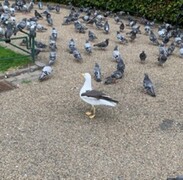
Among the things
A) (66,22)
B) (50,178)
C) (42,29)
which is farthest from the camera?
(66,22)

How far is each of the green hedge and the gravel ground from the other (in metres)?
4.85

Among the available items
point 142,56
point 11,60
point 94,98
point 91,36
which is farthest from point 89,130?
point 91,36

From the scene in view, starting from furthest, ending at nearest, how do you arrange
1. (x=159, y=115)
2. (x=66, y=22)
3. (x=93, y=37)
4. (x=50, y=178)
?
1. (x=66, y=22)
2. (x=93, y=37)
3. (x=159, y=115)
4. (x=50, y=178)

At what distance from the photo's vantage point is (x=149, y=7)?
582 inches

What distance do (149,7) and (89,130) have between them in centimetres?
944

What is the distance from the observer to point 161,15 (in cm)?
1436

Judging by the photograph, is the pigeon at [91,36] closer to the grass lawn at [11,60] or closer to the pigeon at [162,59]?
the pigeon at [162,59]

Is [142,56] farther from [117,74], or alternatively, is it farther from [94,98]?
[94,98]

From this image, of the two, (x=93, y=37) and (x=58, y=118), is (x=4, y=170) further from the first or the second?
(x=93, y=37)

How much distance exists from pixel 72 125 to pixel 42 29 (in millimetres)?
6681

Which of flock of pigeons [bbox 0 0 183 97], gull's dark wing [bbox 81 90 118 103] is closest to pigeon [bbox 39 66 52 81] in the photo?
flock of pigeons [bbox 0 0 183 97]

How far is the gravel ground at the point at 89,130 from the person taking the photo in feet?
18.0

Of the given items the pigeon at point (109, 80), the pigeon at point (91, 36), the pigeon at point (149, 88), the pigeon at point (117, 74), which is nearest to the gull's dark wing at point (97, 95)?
the pigeon at point (149, 88)

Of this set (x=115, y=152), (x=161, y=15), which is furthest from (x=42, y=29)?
(x=115, y=152)
